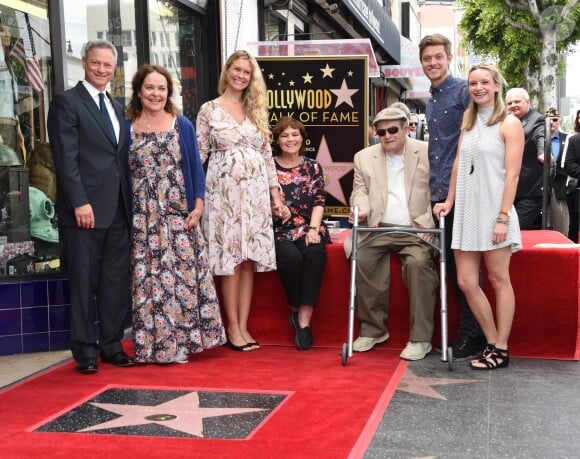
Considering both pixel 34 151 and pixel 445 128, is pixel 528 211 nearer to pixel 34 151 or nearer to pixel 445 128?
pixel 445 128

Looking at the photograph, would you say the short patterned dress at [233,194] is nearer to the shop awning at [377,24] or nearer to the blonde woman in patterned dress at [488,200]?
the blonde woman in patterned dress at [488,200]

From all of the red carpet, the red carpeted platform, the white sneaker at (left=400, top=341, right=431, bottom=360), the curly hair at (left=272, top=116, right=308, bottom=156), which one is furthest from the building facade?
the white sneaker at (left=400, top=341, right=431, bottom=360)

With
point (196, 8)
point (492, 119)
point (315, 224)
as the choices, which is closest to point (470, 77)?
point (492, 119)

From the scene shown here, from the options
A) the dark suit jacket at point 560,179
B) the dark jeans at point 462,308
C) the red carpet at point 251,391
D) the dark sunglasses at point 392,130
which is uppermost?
the dark sunglasses at point 392,130

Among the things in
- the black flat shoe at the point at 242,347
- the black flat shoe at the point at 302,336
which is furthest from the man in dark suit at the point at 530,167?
the black flat shoe at the point at 242,347

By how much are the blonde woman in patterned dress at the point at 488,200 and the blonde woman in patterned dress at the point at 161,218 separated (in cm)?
173

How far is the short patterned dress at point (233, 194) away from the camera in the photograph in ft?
19.6

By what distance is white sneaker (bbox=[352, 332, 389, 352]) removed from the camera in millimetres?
6031

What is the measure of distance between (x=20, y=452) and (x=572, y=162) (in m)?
7.12

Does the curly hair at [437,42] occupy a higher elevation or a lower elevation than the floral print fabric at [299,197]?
higher

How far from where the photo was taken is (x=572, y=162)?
30.8 feet

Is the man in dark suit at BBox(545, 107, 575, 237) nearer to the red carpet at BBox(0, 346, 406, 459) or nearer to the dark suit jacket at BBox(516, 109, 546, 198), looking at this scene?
the dark suit jacket at BBox(516, 109, 546, 198)

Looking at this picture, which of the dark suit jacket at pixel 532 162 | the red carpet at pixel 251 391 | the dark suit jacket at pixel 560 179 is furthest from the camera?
the dark suit jacket at pixel 560 179

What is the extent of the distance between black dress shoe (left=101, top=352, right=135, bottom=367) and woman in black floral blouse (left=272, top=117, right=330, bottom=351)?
122 centimetres
